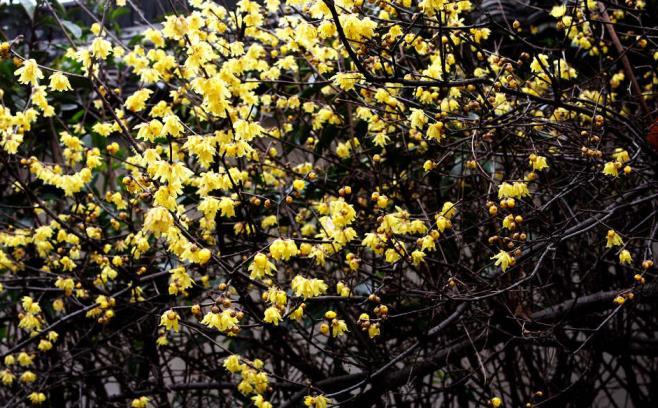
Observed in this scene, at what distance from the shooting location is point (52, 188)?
3.92m

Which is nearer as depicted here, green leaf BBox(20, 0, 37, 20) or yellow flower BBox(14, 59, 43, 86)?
yellow flower BBox(14, 59, 43, 86)

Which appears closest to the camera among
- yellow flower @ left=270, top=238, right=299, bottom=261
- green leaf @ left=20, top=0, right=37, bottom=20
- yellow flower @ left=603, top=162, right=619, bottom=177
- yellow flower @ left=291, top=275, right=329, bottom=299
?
yellow flower @ left=270, top=238, right=299, bottom=261

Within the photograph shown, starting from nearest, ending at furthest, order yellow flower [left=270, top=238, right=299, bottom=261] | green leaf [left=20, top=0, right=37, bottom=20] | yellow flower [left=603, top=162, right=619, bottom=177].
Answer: yellow flower [left=270, top=238, right=299, bottom=261]
yellow flower [left=603, top=162, right=619, bottom=177]
green leaf [left=20, top=0, right=37, bottom=20]

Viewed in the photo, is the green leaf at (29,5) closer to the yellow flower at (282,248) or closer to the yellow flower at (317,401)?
the yellow flower at (282,248)

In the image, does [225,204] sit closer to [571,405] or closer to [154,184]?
[154,184]

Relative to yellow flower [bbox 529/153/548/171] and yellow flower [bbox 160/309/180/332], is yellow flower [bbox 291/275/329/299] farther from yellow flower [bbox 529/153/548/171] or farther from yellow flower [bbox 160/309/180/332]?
yellow flower [bbox 529/153/548/171]

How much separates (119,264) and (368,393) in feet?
3.71

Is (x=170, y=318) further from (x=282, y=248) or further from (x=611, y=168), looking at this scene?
(x=611, y=168)

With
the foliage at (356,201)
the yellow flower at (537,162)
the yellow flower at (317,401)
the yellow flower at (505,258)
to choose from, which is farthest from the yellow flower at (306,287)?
the yellow flower at (537,162)

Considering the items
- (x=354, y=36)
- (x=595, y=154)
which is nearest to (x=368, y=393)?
(x=595, y=154)

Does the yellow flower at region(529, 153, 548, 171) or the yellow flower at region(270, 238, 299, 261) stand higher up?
the yellow flower at region(529, 153, 548, 171)

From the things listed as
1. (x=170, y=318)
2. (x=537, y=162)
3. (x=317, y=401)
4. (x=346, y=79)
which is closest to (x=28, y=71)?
(x=170, y=318)

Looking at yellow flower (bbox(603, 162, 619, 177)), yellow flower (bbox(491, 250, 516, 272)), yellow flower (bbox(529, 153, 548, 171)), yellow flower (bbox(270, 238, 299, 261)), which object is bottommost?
yellow flower (bbox(491, 250, 516, 272))

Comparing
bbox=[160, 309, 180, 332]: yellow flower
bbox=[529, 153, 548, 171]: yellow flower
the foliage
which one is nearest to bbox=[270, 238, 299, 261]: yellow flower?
the foliage
